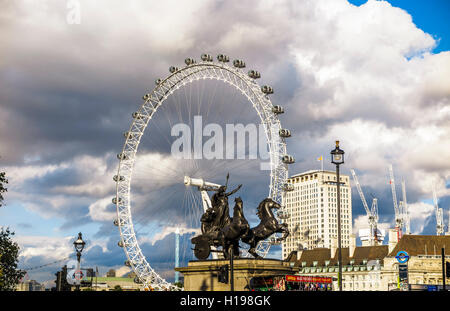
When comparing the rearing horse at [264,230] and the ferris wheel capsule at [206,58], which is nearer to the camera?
the rearing horse at [264,230]

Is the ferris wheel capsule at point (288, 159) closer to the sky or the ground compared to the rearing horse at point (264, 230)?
closer to the sky

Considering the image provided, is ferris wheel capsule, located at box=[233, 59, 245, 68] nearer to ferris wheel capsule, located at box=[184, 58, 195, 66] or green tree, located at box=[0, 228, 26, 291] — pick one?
ferris wheel capsule, located at box=[184, 58, 195, 66]

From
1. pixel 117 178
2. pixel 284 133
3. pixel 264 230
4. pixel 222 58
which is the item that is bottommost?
pixel 264 230

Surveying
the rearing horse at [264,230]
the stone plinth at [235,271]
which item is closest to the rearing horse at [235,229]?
the rearing horse at [264,230]

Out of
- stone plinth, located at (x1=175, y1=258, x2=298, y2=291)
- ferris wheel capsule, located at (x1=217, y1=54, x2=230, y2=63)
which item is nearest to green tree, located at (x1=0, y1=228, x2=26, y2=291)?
stone plinth, located at (x1=175, y1=258, x2=298, y2=291)

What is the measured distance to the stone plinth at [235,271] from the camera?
133 feet

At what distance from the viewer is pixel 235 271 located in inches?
1612

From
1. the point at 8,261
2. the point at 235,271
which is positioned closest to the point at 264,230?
the point at 235,271

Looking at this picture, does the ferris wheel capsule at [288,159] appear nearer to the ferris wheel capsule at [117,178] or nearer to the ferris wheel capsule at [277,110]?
the ferris wheel capsule at [277,110]

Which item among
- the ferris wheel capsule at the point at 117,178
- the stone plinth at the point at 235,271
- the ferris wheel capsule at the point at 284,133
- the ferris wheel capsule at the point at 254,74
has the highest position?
the ferris wheel capsule at the point at 254,74

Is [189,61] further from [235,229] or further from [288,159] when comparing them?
[235,229]

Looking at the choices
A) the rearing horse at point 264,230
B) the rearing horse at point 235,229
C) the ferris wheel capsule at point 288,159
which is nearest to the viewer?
the rearing horse at point 235,229
